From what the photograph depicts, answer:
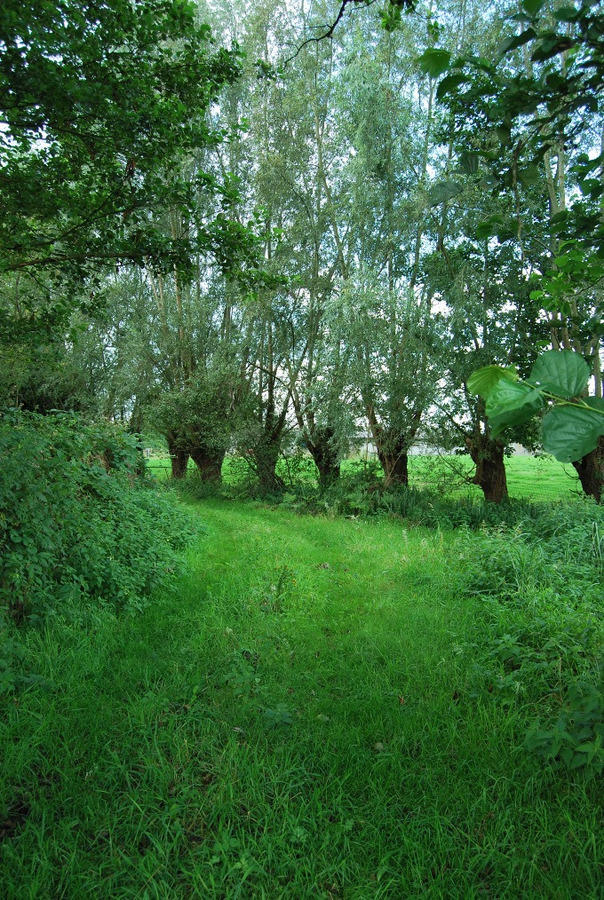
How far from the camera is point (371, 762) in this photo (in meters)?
2.77

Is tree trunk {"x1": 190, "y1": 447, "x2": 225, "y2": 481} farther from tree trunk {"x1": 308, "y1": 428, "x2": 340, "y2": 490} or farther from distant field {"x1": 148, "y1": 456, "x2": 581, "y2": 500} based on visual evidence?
tree trunk {"x1": 308, "y1": 428, "x2": 340, "y2": 490}

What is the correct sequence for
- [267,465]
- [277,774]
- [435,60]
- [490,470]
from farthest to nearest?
[267,465] → [490,470] → [277,774] → [435,60]

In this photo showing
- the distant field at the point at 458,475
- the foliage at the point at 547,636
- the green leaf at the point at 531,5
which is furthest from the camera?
the distant field at the point at 458,475

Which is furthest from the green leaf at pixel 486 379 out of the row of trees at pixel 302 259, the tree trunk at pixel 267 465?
the tree trunk at pixel 267 465

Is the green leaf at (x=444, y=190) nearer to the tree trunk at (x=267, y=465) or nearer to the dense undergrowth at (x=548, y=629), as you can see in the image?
the dense undergrowth at (x=548, y=629)

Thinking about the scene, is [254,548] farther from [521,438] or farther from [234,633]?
[521,438]

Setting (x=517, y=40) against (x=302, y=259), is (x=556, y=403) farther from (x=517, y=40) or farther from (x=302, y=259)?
(x=302, y=259)

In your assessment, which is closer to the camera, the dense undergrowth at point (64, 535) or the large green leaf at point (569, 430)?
the large green leaf at point (569, 430)

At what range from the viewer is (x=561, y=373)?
101 cm

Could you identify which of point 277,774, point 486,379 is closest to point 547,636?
point 277,774

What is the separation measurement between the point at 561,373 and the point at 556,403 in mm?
64

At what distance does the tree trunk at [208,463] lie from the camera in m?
15.4

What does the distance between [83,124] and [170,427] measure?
33.2ft

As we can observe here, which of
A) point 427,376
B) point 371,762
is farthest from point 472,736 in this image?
point 427,376
